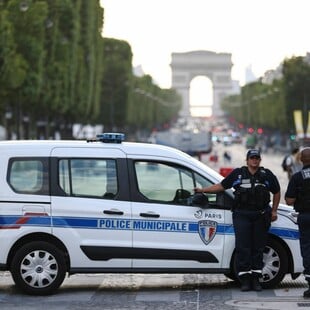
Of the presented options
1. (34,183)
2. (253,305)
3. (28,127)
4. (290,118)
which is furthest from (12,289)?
(290,118)

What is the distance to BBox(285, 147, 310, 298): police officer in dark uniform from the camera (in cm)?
1127

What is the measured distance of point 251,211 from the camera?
457 inches

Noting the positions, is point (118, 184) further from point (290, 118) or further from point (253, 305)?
point (290, 118)

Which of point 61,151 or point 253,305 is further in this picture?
point 61,151

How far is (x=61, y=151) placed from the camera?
11.9 m

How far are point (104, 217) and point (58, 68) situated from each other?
5034 centimetres

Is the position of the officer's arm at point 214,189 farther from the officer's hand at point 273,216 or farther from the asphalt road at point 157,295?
the asphalt road at point 157,295

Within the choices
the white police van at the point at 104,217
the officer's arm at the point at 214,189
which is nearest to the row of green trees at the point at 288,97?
the white police van at the point at 104,217

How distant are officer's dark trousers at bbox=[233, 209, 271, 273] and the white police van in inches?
10.5

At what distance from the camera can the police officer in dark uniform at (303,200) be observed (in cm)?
1127

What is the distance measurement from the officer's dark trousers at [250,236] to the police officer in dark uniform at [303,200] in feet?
1.54

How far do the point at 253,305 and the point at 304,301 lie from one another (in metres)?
0.58

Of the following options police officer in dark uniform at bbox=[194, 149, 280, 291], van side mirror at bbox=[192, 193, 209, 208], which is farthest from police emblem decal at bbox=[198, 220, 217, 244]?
police officer in dark uniform at bbox=[194, 149, 280, 291]

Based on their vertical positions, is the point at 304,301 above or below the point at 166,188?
below
